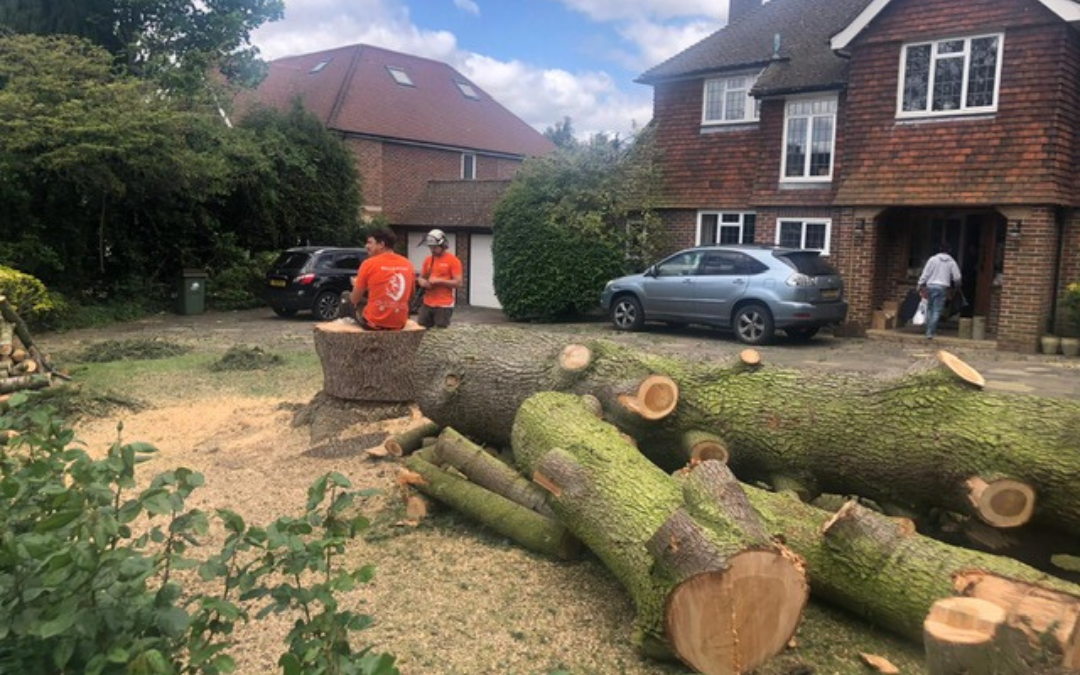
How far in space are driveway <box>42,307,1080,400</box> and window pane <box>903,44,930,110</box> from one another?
14.3 feet

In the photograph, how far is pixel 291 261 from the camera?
61.9 ft

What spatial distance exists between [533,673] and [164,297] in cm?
1943

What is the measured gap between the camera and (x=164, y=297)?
2047 centimetres

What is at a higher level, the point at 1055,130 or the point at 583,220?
the point at 1055,130

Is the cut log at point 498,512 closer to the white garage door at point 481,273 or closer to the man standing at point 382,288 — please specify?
the man standing at point 382,288

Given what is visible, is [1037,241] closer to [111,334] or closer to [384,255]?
[384,255]

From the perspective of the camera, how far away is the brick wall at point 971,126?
14.3 m

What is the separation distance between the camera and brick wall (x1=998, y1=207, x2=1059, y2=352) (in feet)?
47.2

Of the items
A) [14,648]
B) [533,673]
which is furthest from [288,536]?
[533,673]

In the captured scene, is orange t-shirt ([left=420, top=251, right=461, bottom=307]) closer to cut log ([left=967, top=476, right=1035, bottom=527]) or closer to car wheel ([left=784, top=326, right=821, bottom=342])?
cut log ([left=967, top=476, right=1035, bottom=527])

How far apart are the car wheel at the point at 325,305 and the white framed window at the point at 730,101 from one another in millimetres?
9474

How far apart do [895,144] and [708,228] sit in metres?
4.77

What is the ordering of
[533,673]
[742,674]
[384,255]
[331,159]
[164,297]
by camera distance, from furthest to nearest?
[331,159]
[164,297]
[384,255]
[533,673]
[742,674]

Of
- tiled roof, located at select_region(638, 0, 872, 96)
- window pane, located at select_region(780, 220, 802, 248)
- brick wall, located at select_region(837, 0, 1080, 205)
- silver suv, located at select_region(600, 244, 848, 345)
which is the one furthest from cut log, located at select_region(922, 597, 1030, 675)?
tiled roof, located at select_region(638, 0, 872, 96)
